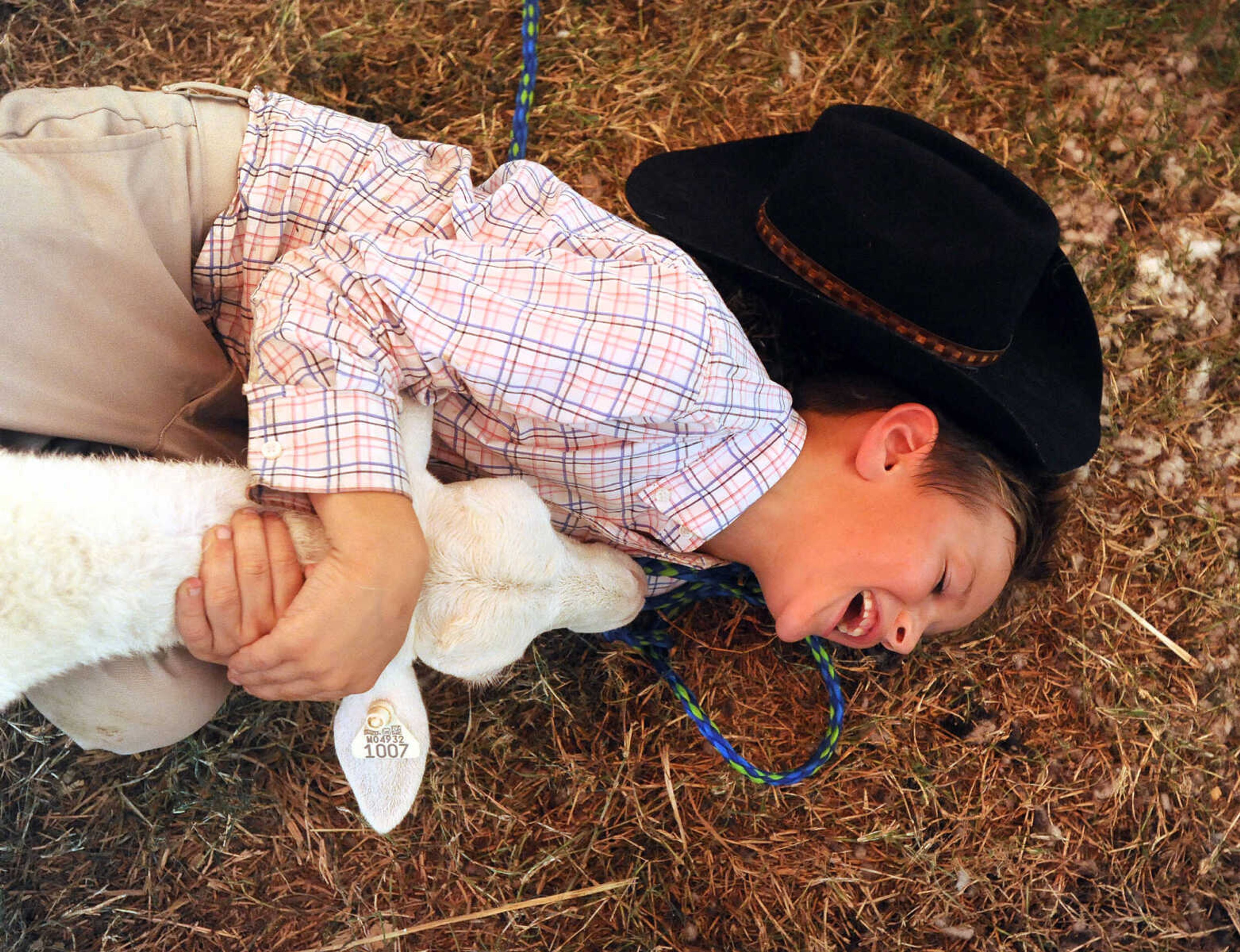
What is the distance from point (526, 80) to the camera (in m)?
2.49

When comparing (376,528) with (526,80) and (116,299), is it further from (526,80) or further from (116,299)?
(526,80)

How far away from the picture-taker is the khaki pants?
1.79m

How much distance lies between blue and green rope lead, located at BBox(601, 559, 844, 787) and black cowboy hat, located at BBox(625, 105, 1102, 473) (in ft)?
2.29

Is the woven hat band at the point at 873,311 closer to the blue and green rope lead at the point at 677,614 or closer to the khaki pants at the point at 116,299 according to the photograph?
the blue and green rope lead at the point at 677,614

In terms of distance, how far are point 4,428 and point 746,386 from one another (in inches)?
62.2

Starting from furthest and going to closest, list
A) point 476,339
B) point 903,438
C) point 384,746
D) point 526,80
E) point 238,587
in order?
point 526,80
point 903,438
point 476,339
point 384,746
point 238,587

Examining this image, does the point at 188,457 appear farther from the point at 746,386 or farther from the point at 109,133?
the point at 746,386

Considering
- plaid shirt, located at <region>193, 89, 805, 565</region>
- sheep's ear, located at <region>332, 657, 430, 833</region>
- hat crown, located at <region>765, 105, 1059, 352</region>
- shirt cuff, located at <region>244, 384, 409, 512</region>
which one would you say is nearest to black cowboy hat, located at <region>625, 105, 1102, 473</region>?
hat crown, located at <region>765, 105, 1059, 352</region>

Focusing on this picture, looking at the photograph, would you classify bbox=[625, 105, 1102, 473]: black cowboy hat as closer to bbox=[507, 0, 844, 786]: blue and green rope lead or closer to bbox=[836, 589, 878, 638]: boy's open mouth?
bbox=[836, 589, 878, 638]: boy's open mouth

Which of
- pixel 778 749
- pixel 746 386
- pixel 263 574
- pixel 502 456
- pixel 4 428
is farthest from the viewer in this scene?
pixel 778 749

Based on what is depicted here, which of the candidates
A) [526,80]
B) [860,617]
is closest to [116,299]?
[526,80]

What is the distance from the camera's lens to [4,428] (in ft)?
5.98

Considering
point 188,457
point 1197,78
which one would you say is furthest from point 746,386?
point 1197,78

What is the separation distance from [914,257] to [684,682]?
1344 millimetres
